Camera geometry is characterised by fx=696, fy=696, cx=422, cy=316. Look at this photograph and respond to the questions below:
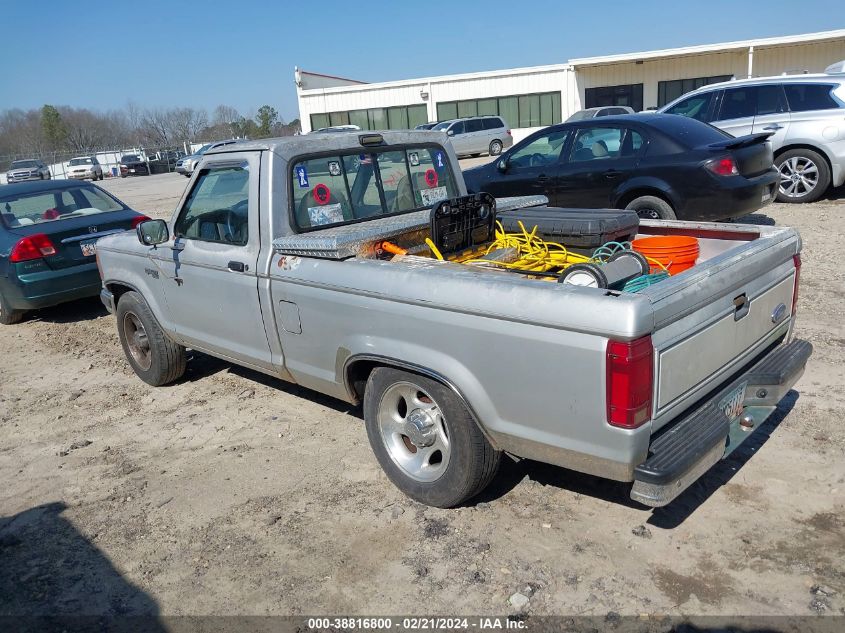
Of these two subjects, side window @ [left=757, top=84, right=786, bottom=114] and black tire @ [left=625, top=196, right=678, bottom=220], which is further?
side window @ [left=757, top=84, right=786, bottom=114]

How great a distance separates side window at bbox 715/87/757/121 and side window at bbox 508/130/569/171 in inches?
145

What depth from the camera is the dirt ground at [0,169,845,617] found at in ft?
9.67

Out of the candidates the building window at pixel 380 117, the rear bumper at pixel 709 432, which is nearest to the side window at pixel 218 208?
the rear bumper at pixel 709 432

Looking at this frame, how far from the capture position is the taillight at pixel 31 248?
717cm

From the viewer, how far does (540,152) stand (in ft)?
29.1

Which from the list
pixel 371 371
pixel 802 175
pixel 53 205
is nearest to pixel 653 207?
pixel 802 175

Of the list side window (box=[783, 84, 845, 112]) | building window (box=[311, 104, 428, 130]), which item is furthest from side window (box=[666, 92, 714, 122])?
building window (box=[311, 104, 428, 130])

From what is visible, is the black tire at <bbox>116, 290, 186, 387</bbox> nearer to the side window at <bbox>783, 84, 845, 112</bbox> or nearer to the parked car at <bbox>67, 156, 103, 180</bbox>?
the side window at <bbox>783, 84, 845, 112</bbox>

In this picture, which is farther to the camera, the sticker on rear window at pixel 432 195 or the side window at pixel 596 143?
the side window at pixel 596 143

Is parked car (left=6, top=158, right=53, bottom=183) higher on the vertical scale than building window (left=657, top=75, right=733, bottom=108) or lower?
lower

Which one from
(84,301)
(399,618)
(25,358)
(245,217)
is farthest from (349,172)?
(84,301)

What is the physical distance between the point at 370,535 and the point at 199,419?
6.81 ft

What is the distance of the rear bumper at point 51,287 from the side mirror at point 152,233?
3095 millimetres

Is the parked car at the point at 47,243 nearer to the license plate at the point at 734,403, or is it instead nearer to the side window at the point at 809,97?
the license plate at the point at 734,403
